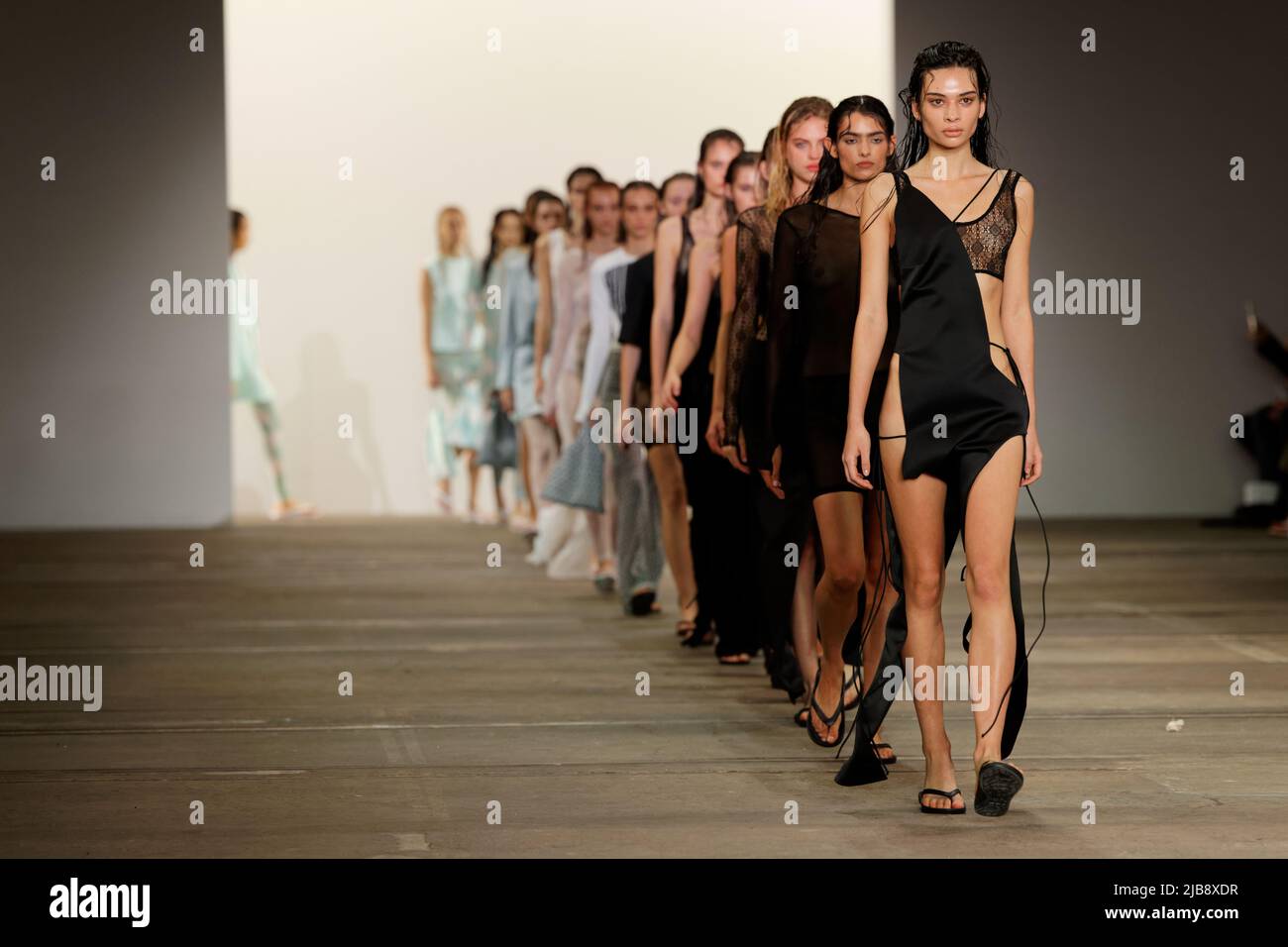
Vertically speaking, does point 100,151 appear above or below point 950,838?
above

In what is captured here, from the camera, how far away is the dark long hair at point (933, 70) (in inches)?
155

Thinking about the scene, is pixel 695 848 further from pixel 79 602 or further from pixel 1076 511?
pixel 1076 511

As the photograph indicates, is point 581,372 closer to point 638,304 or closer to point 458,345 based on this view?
point 638,304

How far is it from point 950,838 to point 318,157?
10.4 metres

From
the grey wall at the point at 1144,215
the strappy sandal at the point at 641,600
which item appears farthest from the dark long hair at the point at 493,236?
the strappy sandal at the point at 641,600

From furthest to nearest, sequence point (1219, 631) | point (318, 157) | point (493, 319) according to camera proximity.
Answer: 1. point (318, 157)
2. point (493, 319)
3. point (1219, 631)

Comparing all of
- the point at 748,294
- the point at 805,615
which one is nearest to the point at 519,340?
the point at 748,294

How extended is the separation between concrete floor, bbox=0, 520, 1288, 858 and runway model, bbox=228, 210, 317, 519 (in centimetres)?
370

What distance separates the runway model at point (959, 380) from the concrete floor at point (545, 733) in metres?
0.27

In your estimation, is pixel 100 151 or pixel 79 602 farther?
pixel 100 151

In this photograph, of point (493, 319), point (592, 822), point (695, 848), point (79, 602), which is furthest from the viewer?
point (493, 319)

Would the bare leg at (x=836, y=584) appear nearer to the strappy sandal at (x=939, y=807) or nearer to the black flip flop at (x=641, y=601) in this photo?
the strappy sandal at (x=939, y=807)

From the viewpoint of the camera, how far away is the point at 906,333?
3.98m
